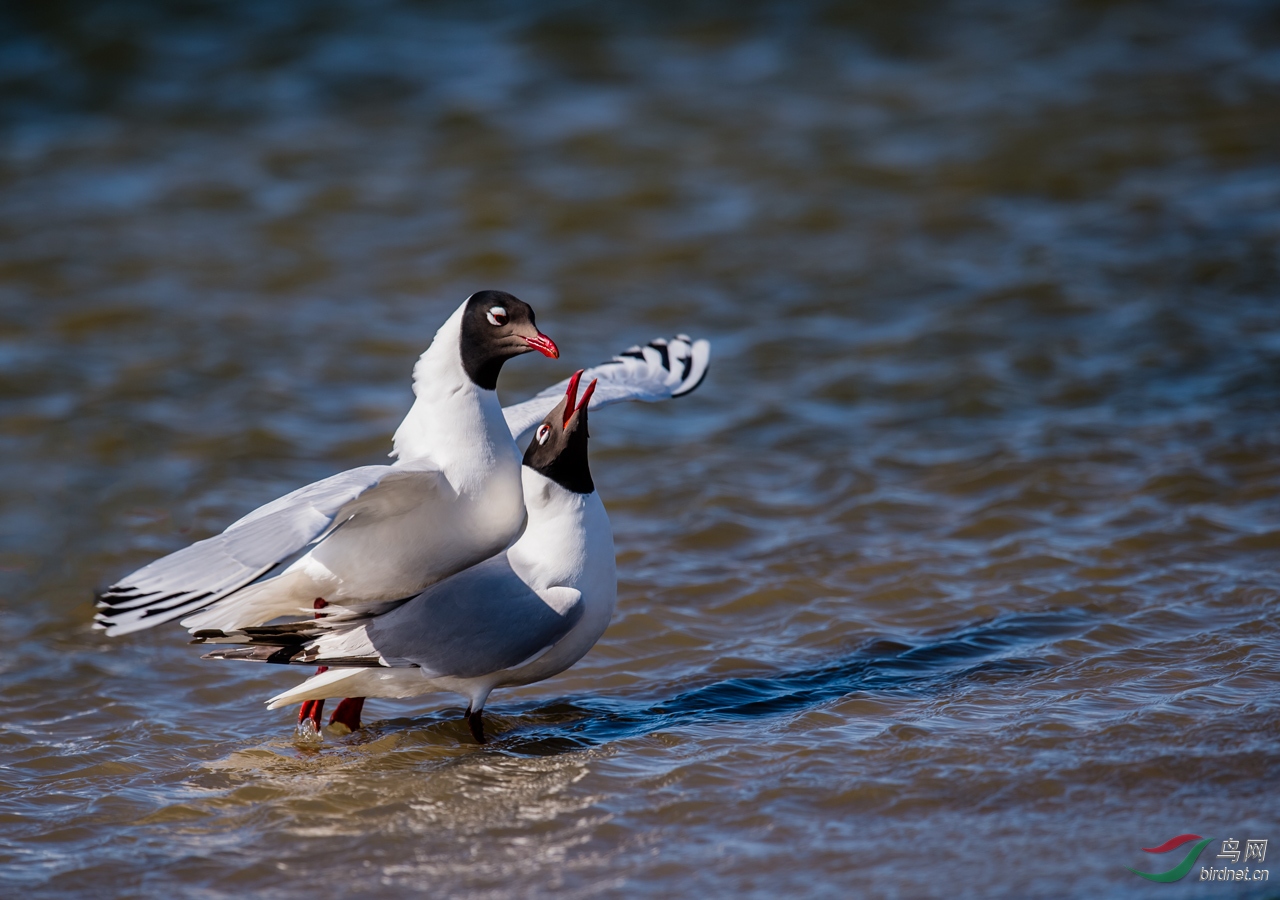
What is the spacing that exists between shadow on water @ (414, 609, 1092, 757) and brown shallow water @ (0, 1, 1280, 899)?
3 centimetres

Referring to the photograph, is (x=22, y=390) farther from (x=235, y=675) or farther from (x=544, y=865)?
(x=544, y=865)

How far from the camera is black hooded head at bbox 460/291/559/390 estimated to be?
4.96 m

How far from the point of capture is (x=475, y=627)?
4.92m

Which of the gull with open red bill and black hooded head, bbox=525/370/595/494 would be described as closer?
the gull with open red bill

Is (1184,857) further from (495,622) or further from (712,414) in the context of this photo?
(712,414)

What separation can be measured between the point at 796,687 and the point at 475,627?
1264mm

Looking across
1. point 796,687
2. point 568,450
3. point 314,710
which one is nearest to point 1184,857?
point 796,687

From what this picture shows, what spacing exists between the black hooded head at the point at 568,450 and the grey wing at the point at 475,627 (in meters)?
0.41

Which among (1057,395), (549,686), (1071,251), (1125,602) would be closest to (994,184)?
(1071,251)

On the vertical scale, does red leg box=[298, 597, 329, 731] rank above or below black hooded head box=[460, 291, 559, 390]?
below

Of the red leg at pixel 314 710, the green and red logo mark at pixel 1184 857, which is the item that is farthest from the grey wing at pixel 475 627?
the green and red logo mark at pixel 1184 857

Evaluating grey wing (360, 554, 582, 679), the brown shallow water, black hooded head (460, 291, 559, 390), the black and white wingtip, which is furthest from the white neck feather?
the black and white wingtip

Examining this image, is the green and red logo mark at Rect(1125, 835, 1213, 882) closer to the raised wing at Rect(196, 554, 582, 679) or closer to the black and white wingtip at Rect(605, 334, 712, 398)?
the raised wing at Rect(196, 554, 582, 679)

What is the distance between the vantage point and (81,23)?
13078 mm
